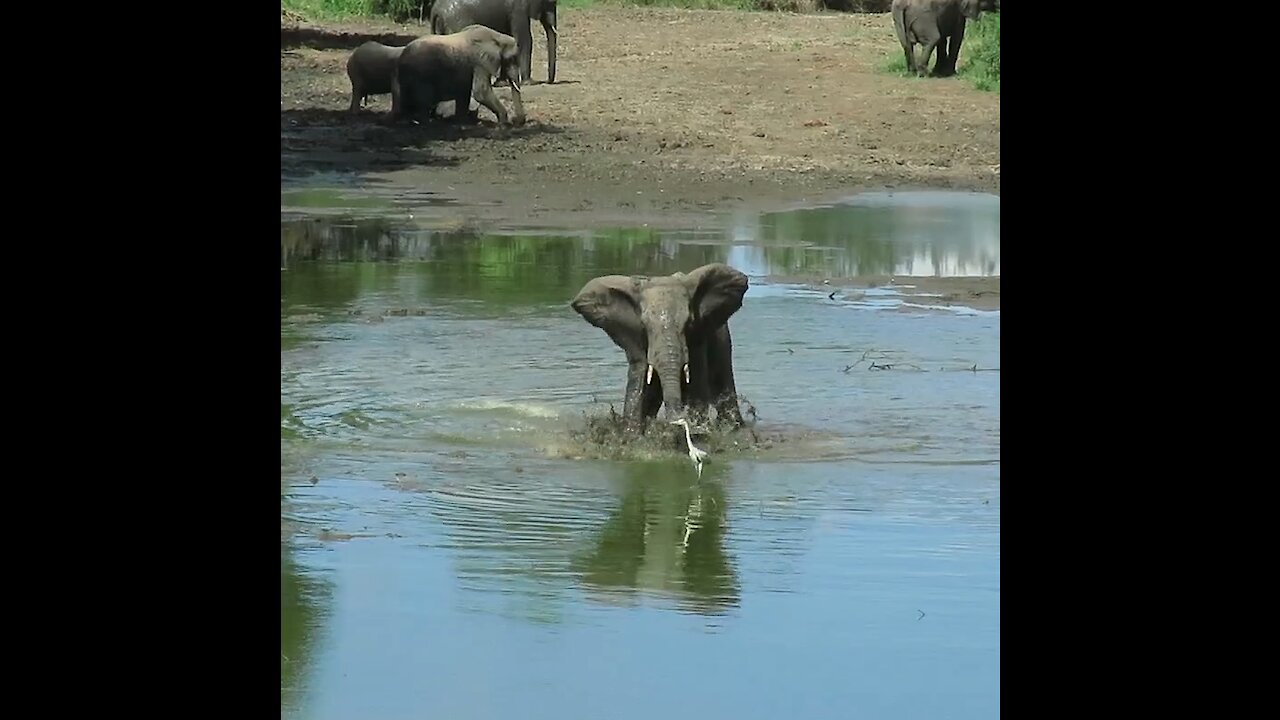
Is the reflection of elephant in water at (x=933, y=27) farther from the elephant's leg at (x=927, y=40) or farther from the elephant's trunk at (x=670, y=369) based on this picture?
the elephant's trunk at (x=670, y=369)

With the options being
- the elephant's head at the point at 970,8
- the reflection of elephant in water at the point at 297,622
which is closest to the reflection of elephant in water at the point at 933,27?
the elephant's head at the point at 970,8

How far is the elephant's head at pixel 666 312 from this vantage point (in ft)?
29.8

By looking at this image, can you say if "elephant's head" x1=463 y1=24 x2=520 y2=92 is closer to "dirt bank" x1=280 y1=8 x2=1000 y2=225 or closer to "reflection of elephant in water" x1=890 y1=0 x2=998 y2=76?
"dirt bank" x1=280 y1=8 x2=1000 y2=225

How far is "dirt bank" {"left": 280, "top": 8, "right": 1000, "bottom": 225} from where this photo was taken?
18.1m

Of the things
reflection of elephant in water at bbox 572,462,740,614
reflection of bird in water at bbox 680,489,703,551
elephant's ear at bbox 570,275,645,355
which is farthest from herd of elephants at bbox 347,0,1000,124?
reflection of bird in water at bbox 680,489,703,551

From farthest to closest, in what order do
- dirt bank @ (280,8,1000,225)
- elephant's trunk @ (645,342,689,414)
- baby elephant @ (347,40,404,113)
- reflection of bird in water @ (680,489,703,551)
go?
baby elephant @ (347,40,404,113)
dirt bank @ (280,8,1000,225)
elephant's trunk @ (645,342,689,414)
reflection of bird in water @ (680,489,703,551)

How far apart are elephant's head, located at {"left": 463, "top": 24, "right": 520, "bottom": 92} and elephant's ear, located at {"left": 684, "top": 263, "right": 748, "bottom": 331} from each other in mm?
11290

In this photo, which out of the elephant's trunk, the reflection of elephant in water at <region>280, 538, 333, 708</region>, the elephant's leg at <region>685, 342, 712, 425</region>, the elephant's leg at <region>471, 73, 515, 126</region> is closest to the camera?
the reflection of elephant in water at <region>280, 538, 333, 708</region>

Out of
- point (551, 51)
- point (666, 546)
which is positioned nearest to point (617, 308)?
point (666, 546)

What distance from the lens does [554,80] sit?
76.8ft

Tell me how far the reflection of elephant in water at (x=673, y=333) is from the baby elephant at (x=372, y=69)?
1147 cm
